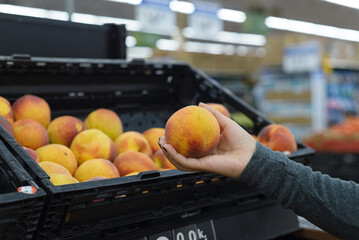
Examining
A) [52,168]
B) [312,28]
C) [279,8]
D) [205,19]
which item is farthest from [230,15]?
[52,168]

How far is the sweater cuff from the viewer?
882 mm

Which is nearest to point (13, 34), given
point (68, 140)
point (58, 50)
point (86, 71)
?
point (58, 50)

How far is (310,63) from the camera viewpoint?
6.38 m

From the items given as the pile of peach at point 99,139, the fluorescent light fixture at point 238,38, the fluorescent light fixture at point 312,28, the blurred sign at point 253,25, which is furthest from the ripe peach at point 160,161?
the fluorescent light fixture at point 238,38

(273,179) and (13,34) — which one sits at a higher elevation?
(13,34)

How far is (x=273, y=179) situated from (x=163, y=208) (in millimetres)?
324

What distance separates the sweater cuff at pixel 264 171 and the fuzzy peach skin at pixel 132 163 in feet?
1.26

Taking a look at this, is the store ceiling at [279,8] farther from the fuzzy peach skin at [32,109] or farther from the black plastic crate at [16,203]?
the black plastic crate at [16,203]

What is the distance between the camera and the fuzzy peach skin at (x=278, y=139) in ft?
4.66

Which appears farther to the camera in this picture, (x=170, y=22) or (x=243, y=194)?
(x=170, y=22)

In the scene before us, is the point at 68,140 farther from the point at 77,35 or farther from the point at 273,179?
the point at 273,179

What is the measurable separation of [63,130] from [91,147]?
145 millimetres

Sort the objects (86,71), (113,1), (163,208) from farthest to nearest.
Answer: (113,1) < (86,71) < (163,208)

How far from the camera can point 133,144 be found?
1375 millimetres
